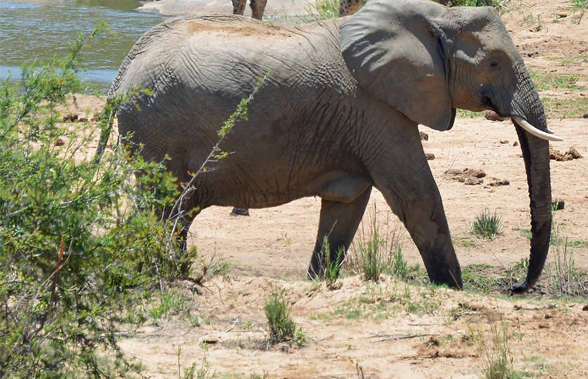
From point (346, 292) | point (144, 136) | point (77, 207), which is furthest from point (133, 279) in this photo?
point (144, 136)

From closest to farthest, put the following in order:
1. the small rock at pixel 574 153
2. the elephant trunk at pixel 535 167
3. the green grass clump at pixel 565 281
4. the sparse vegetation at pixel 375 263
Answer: the sparse vegetation at pixel 375 263 → the elephant trunk at pixel 535 167 → the green grass clump at pixel 565 281 → the small rock at pixel 574 153

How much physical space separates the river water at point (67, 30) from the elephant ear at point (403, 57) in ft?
27.4

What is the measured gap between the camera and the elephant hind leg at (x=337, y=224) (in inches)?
286

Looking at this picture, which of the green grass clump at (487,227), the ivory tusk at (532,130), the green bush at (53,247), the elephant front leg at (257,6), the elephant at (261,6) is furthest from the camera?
the elephant front leg at (257,6)

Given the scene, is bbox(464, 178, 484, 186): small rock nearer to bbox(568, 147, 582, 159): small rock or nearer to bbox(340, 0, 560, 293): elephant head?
bbox(568, 147, 582, 159): small rock

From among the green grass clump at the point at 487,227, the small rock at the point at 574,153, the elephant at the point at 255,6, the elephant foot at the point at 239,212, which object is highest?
the elephant at the point at 255,6

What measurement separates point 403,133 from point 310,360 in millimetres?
2226

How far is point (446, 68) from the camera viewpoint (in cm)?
677

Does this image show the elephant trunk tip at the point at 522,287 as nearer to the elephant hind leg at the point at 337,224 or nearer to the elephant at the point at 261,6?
the elephant hind leg at the point at 337,224

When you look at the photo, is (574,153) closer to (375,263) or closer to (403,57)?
(403,57)

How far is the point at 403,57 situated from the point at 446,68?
1.00 feet

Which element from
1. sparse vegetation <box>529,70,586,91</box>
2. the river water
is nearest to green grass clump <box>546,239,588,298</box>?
sparse vegetation <box>529,70,586,91</box>

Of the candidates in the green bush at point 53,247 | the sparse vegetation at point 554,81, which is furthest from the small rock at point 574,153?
the green bush at point 53,247

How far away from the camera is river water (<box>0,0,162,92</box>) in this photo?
17062mm
